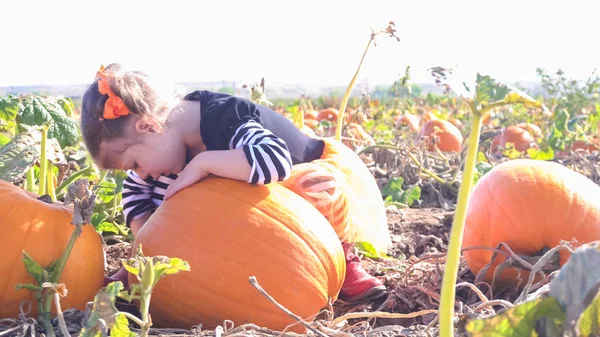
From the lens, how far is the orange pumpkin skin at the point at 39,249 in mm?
2025

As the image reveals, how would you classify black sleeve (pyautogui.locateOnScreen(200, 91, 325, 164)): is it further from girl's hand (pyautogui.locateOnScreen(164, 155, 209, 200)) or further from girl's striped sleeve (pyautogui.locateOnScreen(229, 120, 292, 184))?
girl's hand (pyautogui.locateOnScreen(164, 155, 209, 200))

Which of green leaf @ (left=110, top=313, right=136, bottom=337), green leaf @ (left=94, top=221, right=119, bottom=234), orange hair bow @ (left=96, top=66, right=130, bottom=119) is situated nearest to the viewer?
green leaf @ (left=110, top=313, right=136, bottom=337)

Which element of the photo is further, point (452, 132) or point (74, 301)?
point (452, 132)

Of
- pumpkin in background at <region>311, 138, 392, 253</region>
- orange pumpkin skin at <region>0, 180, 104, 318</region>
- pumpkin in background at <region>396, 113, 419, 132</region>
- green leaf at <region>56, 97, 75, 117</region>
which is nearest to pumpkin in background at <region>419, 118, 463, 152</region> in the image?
pumpkin in background at <region>396, 113, 419, 132</region>

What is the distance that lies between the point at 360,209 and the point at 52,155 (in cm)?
128

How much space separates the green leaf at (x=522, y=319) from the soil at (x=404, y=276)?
0.46m

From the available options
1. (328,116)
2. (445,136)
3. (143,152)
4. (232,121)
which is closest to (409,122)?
(445,136)

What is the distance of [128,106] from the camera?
2.42 meters

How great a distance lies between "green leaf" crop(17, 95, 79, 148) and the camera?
2.78 meters

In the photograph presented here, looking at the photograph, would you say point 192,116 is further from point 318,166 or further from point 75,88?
point 75,88

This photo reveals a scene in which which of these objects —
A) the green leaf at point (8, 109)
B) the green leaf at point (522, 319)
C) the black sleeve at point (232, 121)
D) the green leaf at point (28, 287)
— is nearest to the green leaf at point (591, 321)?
the green leaf at point (522, 319)

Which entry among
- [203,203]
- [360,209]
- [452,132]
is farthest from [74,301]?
[452,132]

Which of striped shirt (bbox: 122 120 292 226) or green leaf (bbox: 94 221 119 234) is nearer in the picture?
striped shirt (bbox: 122 120 292 226)

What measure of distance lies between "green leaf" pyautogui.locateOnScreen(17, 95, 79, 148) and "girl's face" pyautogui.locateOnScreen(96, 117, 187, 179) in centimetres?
31
